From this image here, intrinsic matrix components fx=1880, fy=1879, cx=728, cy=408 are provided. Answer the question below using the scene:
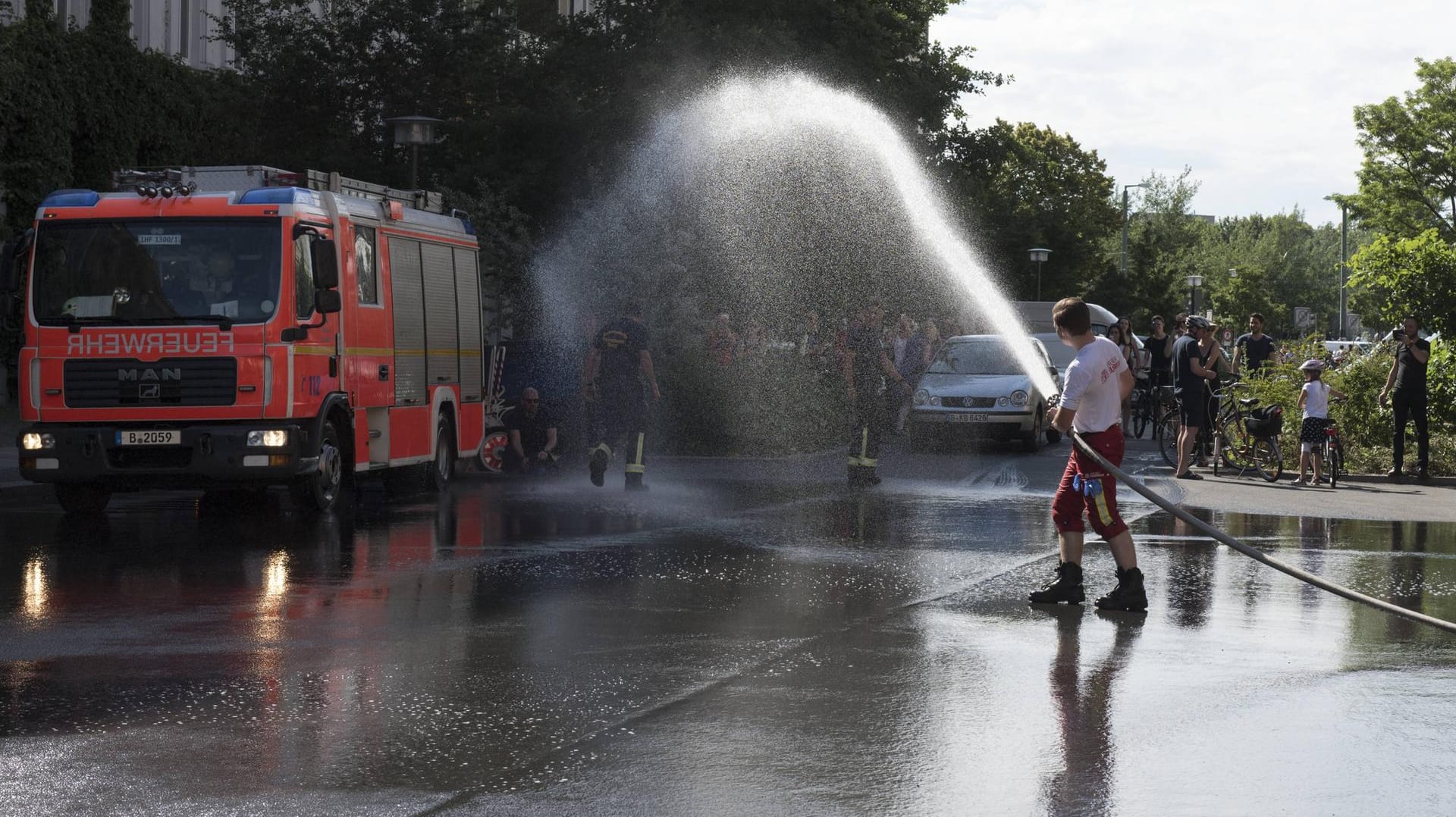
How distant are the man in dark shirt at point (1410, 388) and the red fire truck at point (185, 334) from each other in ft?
37.7

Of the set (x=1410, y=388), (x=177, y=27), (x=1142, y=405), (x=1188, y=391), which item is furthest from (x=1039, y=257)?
(x=1188, y=391)

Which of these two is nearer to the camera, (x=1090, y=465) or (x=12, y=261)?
(x=1090, y=465)

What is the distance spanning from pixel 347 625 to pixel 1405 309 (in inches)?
650

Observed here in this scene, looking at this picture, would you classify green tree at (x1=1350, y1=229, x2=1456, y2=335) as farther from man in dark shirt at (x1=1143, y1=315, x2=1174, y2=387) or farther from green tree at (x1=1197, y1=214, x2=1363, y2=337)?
green tree at (x1=1197, y1=214, x2=1363, y2=337)

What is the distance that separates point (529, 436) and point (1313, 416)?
8.43 meters

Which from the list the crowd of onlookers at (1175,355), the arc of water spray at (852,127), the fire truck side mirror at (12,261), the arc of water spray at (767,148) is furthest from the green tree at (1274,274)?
the fire truck side mirror at (12,261)

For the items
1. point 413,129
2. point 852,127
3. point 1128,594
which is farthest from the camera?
point 852,127

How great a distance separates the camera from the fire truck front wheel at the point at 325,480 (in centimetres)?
1519

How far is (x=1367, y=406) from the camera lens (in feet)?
73.6

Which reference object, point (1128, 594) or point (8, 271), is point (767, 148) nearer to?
point (8, 271)

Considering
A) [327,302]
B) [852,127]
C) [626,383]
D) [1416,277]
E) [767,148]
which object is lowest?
[626,383]

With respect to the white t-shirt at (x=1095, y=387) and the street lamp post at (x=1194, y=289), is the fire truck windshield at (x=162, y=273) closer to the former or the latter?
the white t-shirt at (x=1095, y=387)

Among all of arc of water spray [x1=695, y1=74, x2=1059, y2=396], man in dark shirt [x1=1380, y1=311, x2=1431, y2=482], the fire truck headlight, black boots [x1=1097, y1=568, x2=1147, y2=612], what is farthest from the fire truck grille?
man in dark shirt [x1=1380, y1=311, x2=1431, y2=482]

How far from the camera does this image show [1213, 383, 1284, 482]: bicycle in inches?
803
